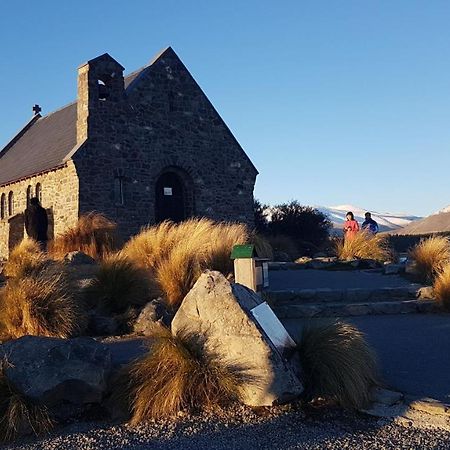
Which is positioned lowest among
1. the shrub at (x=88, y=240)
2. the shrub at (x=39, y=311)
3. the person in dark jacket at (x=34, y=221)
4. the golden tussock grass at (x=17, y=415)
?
the golden tussock grass at (x=17, y=415)

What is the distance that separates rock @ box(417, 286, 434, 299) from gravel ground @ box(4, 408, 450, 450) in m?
6.07

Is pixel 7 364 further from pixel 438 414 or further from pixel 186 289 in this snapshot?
pixel 186 289

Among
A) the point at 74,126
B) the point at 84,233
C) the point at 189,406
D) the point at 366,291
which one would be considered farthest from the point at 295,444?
the point at 74,126

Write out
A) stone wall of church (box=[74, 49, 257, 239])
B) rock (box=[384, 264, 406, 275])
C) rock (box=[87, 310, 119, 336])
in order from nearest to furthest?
1. rock (box=[87, 310, 119, 336])
2. rock (box=[384, 264, 406, 275])
3. stone wall of church (box=[74, 49, 257, 239])

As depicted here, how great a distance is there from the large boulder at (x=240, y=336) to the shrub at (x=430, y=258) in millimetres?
7535

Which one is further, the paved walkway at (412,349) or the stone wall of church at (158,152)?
the stone wall of church at (158,152)

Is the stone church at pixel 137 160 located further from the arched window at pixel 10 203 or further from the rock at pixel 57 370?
the rock at pixel 57 370

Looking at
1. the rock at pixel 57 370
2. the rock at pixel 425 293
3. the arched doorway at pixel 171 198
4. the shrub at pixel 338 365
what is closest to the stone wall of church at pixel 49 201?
the arched doorway at pixel 171 198

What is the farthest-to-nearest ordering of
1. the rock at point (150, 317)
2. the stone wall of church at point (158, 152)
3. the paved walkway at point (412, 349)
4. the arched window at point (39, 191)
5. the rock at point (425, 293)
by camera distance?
1. the arched window at point (39, 191)
2. the stone wall of church at point (158, 152)
3. the rock at point (425, 293)
4. the rock at point (150, 317)
5. the paved walkway at point (412, 349)

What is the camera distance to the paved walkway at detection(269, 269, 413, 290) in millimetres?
11562

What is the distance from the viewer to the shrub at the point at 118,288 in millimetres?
8984

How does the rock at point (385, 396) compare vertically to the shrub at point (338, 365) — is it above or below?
below

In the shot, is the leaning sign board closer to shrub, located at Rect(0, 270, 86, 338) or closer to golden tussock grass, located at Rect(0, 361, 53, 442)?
golden tussock grass, located at Rect(0, 361, 53, 442)

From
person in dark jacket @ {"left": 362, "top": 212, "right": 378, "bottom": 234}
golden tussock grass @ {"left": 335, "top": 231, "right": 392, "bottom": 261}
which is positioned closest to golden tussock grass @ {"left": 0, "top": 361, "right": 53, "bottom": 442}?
golden tussock grass @ {"left": 335, "top": 231, "right": 392, "bottom": 261}
